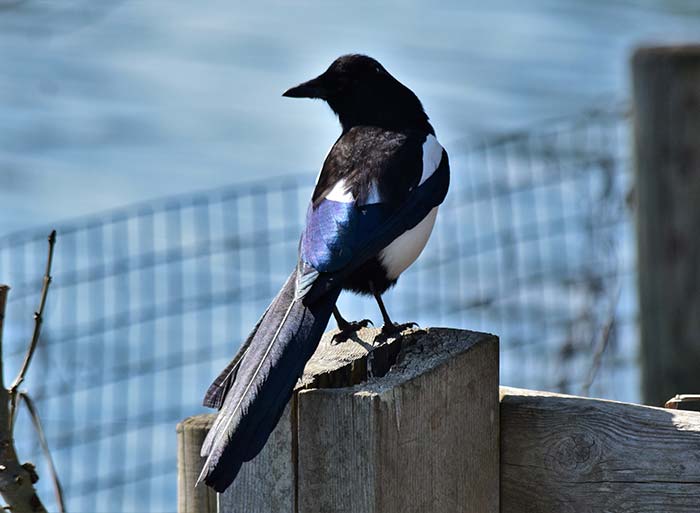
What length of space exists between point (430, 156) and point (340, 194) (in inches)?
12.9

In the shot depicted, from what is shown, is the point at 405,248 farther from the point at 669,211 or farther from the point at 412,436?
the point at 669,211

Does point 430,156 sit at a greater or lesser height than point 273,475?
greater

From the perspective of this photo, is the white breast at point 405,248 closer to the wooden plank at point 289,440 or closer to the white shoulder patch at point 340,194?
the white shoulder patch at point 340,194

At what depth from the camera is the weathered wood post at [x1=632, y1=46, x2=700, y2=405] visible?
3449 millimetres

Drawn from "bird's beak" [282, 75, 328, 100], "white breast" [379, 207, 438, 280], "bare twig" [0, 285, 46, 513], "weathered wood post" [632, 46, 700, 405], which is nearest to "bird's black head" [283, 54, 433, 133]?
"bird's beak" [282, 75, 328, 100]

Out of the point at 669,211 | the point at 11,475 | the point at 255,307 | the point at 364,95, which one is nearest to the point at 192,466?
the point at 11,475

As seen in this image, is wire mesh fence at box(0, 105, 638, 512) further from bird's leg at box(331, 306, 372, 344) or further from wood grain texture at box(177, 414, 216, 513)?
wood grain texture at box(177, 414, 216, 513)

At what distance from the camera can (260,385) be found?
5.50ft

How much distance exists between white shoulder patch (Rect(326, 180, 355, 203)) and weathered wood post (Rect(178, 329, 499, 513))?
0.55 m

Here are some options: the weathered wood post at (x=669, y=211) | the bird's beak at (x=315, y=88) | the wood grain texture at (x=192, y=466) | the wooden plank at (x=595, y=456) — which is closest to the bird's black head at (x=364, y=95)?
the bird's beak at (x=315, y=88)

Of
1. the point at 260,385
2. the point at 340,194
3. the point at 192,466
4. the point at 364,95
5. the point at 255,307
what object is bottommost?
the point at 192,466

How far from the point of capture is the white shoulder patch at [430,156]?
8.61ft

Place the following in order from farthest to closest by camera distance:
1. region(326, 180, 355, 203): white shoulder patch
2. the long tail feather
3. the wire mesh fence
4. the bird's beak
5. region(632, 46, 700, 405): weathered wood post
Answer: the wire mesh fence
region(632, 46, 700, 405): weathered wood post
the bird's beak
region(326, 180, 355, 203): white shoulder patch
the long tail feather

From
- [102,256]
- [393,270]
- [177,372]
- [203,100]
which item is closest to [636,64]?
[393,270]
